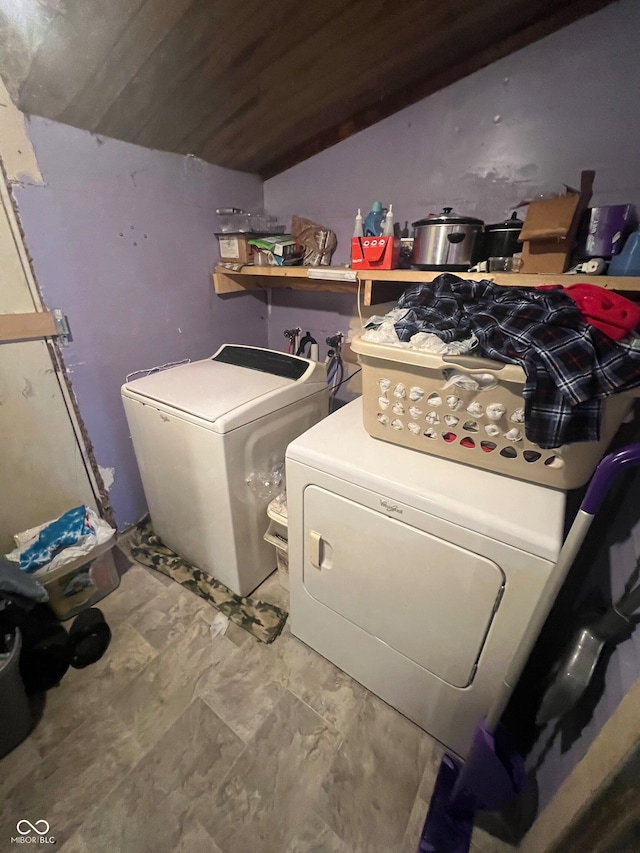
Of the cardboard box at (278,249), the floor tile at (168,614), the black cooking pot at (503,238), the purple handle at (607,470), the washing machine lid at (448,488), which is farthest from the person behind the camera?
the cardboard box at (278,249)

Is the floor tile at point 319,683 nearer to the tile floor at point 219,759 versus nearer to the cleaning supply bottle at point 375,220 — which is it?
the tile floor at point 219,759

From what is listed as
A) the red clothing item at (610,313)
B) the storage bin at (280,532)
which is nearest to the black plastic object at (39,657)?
the storage bin at (280,532)

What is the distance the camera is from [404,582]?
0.96 m

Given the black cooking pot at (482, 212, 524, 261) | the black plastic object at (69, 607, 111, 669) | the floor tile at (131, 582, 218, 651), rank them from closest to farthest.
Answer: the black cooking pot at (482, 212, 524, 261), the black plastic object at (69, 607, 111, 669), the floor tile at (131, 582, 218, 651)

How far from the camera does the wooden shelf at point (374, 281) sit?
3.44 ft

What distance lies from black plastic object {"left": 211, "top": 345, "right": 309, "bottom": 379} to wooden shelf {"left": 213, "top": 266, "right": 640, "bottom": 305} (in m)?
0.39

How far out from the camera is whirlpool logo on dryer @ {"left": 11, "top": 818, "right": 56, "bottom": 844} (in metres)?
0.95

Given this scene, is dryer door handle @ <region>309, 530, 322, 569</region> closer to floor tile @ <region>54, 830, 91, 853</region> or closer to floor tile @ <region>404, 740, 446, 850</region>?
floor tile @ <region>404, 740, 446, 850</region>

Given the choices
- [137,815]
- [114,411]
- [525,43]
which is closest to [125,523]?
[114,411]

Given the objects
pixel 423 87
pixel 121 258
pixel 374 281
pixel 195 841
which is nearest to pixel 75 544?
pixel 195 841

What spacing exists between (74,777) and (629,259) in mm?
2286

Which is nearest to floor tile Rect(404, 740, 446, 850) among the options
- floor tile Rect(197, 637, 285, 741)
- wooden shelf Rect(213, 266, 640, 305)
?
floor tile Rect(197, 637, 285, 741)

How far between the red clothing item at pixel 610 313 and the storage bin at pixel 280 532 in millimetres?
1036

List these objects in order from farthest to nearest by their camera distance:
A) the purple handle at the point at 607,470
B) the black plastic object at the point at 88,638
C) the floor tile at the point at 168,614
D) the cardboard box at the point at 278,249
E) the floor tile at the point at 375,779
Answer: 1. the cardboard box at the point at 278,249
2. the floor tile at the point at 168,614
3. the black plastic object at the point at 88,638
4. the floor tile at the point at 375,779
5. the purple handle at the point at 607,470
